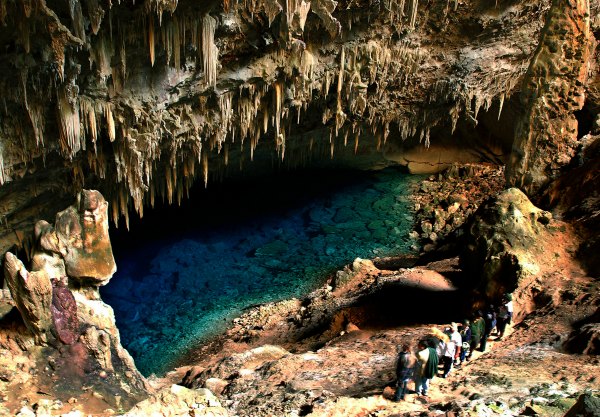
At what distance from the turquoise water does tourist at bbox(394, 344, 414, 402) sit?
20.4 feet

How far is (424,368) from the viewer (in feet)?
21.6

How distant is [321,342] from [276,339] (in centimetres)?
130

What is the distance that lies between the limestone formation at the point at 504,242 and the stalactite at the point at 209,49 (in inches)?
222

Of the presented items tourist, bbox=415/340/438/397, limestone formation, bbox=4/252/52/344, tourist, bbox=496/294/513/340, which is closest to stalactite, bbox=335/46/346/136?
tourist, bbox=496/294/513/340

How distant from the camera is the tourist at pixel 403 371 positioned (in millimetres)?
6535

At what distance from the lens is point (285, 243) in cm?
1594

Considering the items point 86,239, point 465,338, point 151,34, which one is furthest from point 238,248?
point 465,338

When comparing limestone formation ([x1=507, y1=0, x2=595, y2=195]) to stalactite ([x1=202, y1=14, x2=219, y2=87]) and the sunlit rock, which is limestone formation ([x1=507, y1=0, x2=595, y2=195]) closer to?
stalactite ([x1=202, y1=14, x2=219, y2=87])

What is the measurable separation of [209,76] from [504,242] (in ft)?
19.4

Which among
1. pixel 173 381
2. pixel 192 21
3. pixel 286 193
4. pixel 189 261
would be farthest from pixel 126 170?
pixel 286 193

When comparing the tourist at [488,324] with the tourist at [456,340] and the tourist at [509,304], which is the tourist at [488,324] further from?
the tourist at [456,340]

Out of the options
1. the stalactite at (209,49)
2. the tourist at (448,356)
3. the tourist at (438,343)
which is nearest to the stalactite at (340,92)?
the stalactite at (209,49)

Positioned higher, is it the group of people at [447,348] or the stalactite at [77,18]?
the stalactite at [77,18]

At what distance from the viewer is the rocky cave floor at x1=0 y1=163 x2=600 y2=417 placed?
20.6 ft
